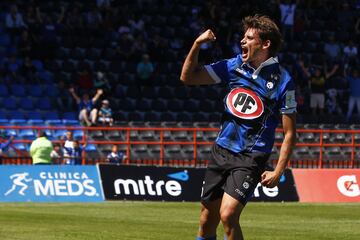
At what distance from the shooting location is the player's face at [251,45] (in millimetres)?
9234

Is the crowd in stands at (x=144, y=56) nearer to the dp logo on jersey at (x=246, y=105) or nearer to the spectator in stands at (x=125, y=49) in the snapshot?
the spectator in stands at (x=125, y=49)

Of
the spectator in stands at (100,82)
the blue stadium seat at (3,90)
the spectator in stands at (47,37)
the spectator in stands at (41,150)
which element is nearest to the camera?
the spectator in stands at (41,150)

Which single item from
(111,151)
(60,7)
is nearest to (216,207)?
(111,151)

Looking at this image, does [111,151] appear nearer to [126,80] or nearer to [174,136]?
[174,136]

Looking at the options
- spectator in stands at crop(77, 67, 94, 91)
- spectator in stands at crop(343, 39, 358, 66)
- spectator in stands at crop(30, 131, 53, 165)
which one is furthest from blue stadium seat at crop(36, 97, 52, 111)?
spectator in stands at crop(343, 39, 358, 66)

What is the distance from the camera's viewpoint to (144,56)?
31984 mm

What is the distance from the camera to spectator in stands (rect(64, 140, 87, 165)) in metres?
25.2

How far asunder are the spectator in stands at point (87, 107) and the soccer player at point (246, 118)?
1877 centimetres

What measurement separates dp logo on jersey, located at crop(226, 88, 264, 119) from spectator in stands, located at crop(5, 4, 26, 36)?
2225 cm

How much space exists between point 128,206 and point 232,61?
12.5 meters

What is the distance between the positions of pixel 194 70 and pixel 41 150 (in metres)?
15.2

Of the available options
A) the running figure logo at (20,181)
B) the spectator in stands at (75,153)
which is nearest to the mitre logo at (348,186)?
the spectator in stands at (75,153)

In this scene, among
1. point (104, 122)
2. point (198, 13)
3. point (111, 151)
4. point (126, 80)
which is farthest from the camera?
point (198, 13)

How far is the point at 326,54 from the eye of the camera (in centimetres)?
3634
